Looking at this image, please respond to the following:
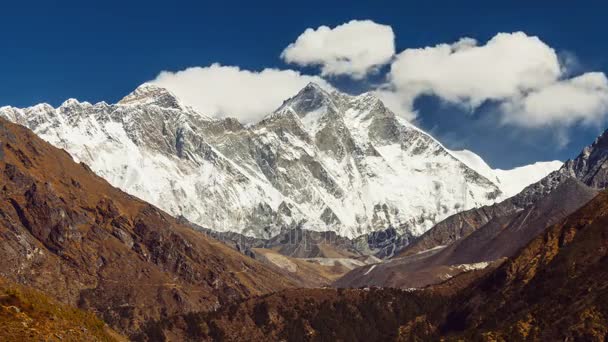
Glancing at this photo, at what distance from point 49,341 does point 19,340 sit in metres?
8.74

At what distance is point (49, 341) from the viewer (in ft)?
655

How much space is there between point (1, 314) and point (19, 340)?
9340mm

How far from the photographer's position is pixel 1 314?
198250 mm

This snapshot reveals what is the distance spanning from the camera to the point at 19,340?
192 m

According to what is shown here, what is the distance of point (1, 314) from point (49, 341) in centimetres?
1073
